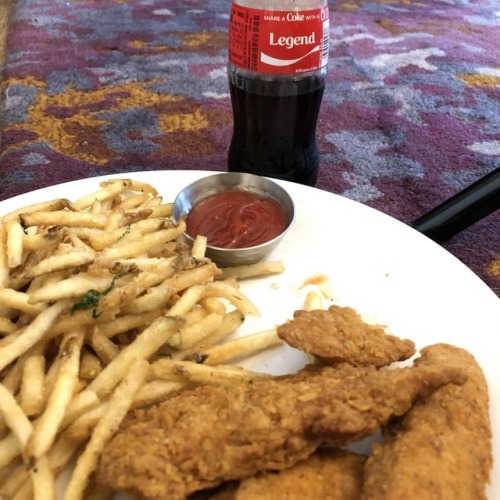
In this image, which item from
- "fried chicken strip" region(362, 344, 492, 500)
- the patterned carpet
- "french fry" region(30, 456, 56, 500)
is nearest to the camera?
"fried chicken strip" region(362, 344, 492, 500)

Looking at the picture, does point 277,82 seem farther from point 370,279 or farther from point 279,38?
point 370,279

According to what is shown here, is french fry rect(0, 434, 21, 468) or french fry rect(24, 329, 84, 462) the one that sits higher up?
french fry rect(24, 329, 84, 462)

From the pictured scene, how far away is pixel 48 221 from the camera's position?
6.40 ft

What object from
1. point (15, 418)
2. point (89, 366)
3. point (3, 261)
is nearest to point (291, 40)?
point (3, 261)

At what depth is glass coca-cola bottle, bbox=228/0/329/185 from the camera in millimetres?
2484

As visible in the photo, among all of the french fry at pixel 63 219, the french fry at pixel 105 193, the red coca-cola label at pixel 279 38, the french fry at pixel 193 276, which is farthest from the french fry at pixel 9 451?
the red coca-cola label at pixel 279 38

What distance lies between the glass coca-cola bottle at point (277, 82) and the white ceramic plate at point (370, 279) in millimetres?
336

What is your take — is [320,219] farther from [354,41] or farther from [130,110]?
[354,41]

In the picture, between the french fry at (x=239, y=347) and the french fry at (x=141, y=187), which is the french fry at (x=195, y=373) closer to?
the french fry at (x=239, y=347)

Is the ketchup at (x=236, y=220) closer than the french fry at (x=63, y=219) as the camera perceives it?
No

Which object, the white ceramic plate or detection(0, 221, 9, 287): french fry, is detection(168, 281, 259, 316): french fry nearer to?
the white ceramic plate

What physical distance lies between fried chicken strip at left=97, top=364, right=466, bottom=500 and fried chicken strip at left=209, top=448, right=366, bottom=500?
0.10 ft

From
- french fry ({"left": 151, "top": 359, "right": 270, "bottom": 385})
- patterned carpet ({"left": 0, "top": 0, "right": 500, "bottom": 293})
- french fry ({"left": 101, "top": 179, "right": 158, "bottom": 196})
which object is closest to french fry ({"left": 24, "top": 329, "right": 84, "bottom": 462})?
french fry ({"left": 151, "top": 359, "right": 270, "bottom": 385})

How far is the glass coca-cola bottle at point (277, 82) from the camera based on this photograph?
248 centimetres
